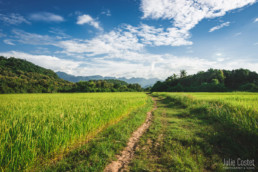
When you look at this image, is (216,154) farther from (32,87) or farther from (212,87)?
(32,87)

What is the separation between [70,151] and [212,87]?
53.4 metres

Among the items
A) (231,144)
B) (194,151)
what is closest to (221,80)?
(231,144)

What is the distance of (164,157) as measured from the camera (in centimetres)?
333

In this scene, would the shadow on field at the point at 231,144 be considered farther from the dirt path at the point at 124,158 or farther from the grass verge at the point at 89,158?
the grass verge at the point at 89,158

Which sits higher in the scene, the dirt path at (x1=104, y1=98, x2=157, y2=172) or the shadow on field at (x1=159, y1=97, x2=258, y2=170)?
the shadow on field at (x1=159, y1=97, x2=258, y2=170)

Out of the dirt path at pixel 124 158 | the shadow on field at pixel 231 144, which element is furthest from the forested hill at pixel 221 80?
the dirt path at pixel 124 158

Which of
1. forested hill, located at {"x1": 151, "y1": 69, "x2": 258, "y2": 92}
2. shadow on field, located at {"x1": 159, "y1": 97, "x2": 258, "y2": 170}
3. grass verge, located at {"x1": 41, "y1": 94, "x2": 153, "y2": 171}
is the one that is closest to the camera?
grass verge, located at {"x1": 41, "y1": 94, "x2": 153, "y2": 171}

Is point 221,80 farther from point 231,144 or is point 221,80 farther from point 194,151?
point 194,151

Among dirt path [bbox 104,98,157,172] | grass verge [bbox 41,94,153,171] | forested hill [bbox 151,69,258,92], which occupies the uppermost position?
forested hill [bbox 151,69,258,92]

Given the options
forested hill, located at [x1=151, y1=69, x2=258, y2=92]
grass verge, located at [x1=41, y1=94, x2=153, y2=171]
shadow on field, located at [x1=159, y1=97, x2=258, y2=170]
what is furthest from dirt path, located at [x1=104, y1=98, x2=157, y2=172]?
forested hill, located at [x1=151, y1=69, x2=258, y2=92]

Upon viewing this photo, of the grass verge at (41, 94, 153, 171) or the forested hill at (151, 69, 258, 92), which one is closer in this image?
the grass verge at (41, 94, 153, 171)

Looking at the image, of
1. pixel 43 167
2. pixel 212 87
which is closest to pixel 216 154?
pixel 43 167

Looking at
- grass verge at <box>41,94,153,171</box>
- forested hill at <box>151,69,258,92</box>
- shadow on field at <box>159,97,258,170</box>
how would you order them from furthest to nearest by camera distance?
forested hill at <box>151,69,258,92</box>
shadow on field at <box>159,97,258,170</box>
grass verge at <box>41,94,153,171</box>

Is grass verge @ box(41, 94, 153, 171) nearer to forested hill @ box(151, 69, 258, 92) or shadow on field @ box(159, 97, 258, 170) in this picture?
shadow on field @ box(159, 97, 258, 170)
